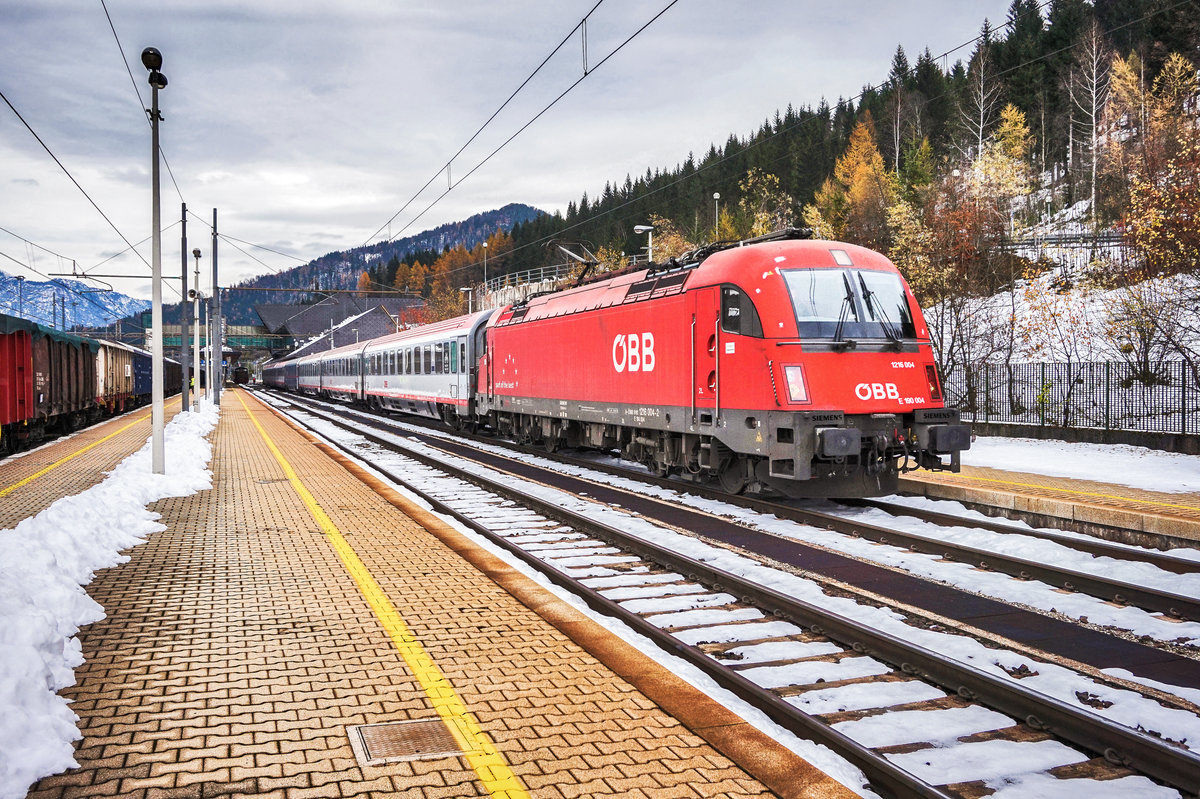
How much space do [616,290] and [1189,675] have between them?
38.2ft

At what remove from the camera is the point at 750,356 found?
11328 millimetres

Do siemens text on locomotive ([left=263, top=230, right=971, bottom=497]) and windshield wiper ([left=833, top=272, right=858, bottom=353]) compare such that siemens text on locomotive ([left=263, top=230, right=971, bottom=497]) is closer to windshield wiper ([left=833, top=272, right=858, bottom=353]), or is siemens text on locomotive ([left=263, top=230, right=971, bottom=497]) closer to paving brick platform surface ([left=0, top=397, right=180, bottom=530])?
windshield wiper ([left=833, top=272, right=858, bottom=353])

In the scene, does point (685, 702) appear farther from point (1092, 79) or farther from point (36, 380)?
point (1092, 79)

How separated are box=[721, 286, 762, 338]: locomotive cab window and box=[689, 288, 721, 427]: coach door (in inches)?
6.4

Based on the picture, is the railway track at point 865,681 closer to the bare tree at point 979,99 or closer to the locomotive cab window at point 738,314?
the locomotive cab window at point 738,314

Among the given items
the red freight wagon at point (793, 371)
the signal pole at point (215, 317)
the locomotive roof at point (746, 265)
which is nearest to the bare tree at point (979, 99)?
the signal pole at point (215, 317)

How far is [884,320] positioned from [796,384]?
1.67m

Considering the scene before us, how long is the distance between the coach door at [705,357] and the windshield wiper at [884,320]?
6.28 ft

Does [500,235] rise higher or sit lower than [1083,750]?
higher

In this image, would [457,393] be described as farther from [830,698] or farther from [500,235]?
[500,235]

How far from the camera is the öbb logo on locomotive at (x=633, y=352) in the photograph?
46.8ft

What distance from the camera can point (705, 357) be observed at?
40.7 feet

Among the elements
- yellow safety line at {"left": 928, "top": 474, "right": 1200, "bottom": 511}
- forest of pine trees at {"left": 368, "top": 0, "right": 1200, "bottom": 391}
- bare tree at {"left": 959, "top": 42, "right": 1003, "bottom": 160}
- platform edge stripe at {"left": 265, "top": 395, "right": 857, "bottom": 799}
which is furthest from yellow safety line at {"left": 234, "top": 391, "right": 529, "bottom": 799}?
bare tree at {"left": 959, "top": 42, "right": 1003, "bottom": 160}

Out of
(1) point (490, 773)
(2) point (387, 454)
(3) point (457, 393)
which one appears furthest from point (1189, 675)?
(3) point (457, 393)
